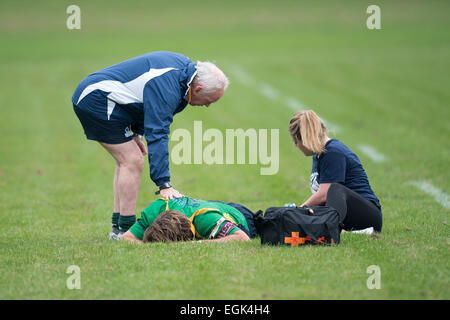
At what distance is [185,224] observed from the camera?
20.2ft

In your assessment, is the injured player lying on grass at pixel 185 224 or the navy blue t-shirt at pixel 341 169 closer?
the injured player lying on grass at pixel 185 224

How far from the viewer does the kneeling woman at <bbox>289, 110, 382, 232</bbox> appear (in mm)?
6422

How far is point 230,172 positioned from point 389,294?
656cm

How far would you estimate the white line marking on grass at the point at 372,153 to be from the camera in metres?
11.3

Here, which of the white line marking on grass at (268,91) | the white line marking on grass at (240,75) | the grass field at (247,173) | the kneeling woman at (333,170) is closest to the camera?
the grass field at (247,173)

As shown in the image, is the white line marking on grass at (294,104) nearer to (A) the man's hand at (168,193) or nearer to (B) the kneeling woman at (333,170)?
(B) the kneeling woman at (333,170)

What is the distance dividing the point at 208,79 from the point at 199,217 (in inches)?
53.6

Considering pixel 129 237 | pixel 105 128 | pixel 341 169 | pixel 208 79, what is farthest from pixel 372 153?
pixel 129 237

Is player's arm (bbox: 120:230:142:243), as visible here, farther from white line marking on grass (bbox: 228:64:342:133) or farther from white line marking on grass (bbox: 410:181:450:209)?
white line marking on grass (bbox: 228:64:342:133)

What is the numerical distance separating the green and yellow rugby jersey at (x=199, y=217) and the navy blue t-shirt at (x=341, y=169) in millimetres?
1049

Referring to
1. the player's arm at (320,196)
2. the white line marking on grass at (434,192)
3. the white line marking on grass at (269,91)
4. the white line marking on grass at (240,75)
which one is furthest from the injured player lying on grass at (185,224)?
the white line marking on grass at (240,75)
